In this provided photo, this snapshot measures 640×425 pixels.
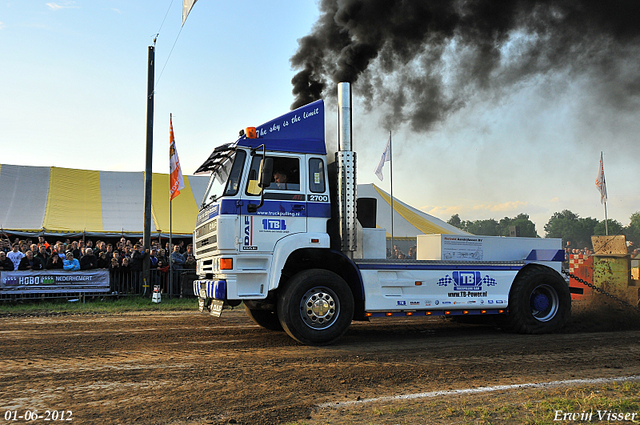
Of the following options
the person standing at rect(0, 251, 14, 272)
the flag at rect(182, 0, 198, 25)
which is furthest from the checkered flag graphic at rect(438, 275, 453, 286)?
the person standing at rect(0, 251, 14, 272)

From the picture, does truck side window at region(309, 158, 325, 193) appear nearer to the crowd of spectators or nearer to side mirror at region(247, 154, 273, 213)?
side mirror at region(247, 154, 273, 213)

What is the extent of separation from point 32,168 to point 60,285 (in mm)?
9824

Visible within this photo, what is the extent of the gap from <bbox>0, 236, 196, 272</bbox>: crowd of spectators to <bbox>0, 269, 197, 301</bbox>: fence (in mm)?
206

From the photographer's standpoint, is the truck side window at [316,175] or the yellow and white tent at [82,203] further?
the yellow and white tent at [82,203]

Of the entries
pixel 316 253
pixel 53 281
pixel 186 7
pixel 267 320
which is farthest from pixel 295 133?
pixel 53 281

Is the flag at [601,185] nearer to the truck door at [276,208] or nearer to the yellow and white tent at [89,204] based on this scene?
the yellow and white tent at [89,204]

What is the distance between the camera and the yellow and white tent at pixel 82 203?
765 inches

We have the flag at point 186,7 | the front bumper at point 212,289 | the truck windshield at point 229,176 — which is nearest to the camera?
the front bumper at point 212,289

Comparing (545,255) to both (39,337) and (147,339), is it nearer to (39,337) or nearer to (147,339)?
(147,339)

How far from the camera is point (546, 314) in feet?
31.6

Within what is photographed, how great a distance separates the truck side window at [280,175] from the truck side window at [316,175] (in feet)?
0.73

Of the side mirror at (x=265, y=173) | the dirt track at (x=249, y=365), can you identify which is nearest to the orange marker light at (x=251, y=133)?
the side mirror at (x=265, y=173)

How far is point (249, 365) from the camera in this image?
6.41 meters

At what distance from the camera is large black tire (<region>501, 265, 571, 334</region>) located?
30.7 feet
